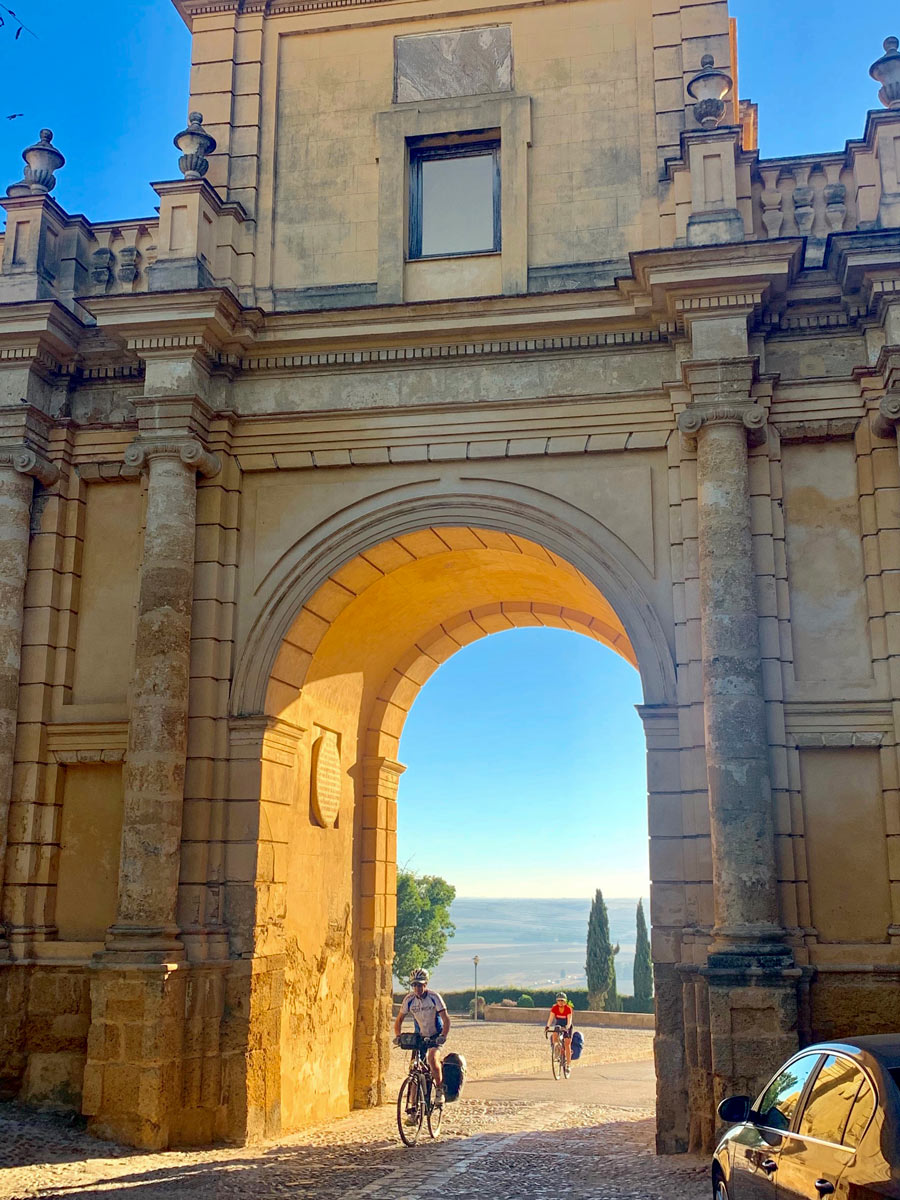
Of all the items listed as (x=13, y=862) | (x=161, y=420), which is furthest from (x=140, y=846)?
(x=161, y=420)

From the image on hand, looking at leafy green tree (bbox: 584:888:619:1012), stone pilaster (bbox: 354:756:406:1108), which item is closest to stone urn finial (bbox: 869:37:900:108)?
stone pilaster (bbox: 354:756:406:1108)

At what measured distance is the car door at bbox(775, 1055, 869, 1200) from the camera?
15.3ft

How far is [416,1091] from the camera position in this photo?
11.4 m

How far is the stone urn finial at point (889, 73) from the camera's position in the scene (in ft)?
38.5

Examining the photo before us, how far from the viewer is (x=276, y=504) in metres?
12.3

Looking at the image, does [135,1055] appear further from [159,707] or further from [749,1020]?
[749,1020]

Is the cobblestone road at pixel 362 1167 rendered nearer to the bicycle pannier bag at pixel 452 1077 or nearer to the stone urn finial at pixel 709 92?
the bicycle pannier bag at pixel 452 1077

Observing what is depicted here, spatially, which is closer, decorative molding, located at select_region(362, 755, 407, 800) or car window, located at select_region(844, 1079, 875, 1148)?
car window, located at select_region(844, 1079, 875, 1148)

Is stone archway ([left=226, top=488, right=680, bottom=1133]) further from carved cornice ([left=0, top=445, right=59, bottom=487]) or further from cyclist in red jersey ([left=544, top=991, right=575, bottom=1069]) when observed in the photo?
cyclist in red jersey ([left=544, top=991, right=575, bottom=1069])

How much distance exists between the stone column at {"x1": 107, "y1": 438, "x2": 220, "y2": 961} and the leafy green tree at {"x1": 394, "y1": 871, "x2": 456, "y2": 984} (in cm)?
3335

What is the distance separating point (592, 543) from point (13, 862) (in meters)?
6.22

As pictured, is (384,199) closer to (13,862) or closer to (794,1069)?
Answer: (13,862)

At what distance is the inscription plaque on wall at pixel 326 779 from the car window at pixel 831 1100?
8.29 m

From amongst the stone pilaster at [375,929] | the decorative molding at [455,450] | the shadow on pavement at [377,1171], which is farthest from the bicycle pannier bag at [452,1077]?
the decorative molding at [455,450]
